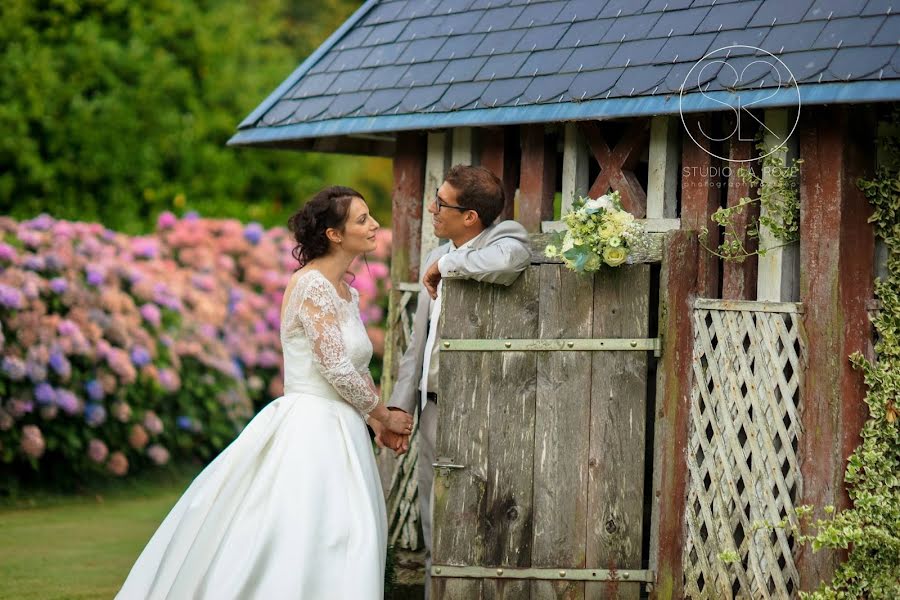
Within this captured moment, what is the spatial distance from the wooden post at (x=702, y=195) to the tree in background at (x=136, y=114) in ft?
26.1

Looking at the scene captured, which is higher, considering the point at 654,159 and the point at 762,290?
the point at 654,159

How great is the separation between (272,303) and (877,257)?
731 cm

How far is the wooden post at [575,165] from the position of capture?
6113 mm

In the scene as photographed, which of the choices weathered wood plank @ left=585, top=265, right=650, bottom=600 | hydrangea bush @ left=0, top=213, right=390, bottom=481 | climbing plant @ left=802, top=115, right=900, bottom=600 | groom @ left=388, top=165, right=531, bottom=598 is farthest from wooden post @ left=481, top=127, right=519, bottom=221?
hydrangea bush @ left=0, top=213, right=390, bottom=481

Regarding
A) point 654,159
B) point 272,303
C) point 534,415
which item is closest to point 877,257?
point 654,159

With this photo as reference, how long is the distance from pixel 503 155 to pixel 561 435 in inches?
66.2

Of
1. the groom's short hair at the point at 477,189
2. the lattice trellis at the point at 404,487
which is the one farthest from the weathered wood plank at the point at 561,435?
the lattice trellis at the point at 404,487

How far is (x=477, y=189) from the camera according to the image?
18.2 ft

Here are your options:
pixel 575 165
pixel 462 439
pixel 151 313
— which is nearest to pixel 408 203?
pixel 575 165

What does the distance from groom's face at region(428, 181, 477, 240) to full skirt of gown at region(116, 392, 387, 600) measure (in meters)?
0.91

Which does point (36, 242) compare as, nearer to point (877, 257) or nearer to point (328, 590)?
point (328, 590)

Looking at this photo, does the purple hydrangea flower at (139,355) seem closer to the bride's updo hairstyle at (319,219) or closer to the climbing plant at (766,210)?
the bride's updo hairstyle at (319,219)

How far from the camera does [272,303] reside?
11.8 metres

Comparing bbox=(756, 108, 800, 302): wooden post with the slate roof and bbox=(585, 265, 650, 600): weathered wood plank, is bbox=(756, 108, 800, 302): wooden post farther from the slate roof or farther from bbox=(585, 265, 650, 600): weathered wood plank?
bbox=(585, 265, 650, 600): weathered wood plank
